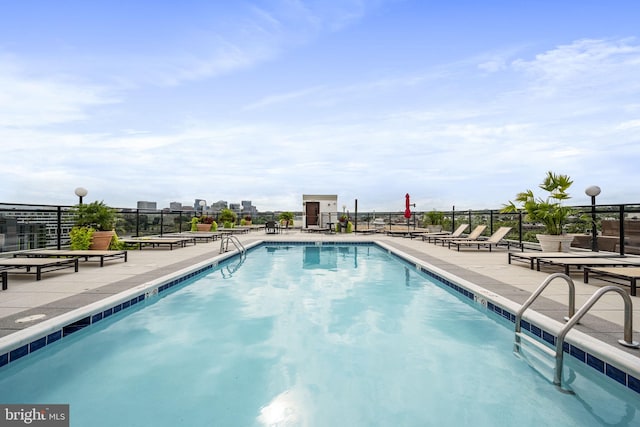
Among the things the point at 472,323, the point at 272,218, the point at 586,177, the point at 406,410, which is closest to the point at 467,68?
the point at 586,177

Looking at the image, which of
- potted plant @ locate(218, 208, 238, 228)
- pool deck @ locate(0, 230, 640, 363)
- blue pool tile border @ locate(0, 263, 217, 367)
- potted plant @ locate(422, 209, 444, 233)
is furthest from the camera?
potted plant @ locate(218, 208, 238, 228)

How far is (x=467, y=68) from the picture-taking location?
1024 centimetres

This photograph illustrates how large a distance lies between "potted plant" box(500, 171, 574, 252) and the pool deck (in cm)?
90

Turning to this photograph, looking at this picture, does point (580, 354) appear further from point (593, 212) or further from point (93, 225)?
point (93, 225)

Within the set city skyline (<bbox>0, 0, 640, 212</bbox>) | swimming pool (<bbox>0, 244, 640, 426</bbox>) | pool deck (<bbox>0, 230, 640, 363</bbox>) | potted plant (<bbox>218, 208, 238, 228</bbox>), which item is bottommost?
swimming pool (<bbox>0, 244, 640, 426</bbox>)

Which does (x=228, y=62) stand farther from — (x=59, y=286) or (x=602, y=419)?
(x=602, y=419)

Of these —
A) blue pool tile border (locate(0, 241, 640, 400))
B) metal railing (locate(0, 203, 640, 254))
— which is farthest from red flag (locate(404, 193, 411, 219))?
blue pool tile border (locate(0, 241, 640, 400))

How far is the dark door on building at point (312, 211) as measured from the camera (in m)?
22.1

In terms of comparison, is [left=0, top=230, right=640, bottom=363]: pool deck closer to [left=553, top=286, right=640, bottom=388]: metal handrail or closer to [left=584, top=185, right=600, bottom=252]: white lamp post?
[left=553, top=286, right=640, bottom=388]: metal handrail

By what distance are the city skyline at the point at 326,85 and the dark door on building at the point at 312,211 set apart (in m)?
7.26

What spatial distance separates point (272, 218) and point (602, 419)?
72.0 ft

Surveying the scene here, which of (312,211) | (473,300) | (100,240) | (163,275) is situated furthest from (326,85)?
(312,211)

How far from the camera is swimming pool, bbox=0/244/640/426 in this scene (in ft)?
7.54

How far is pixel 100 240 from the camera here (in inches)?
296
